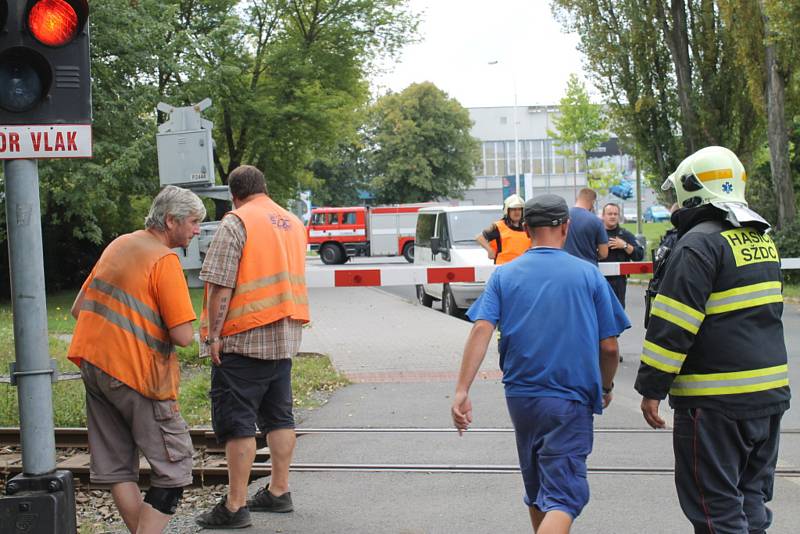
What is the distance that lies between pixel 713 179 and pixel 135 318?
2.56 meters

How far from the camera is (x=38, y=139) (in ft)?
14.5

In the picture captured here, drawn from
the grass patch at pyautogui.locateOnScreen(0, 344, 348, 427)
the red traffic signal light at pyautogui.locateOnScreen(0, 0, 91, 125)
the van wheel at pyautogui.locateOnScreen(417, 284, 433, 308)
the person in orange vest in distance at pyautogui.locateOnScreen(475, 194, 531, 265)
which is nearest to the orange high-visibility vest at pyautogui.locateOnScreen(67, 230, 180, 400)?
the red traffic signal light at pyautogui.locateOnScreen(0, 0, 91, 125)

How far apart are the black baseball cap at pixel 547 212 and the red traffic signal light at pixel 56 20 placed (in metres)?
2.17

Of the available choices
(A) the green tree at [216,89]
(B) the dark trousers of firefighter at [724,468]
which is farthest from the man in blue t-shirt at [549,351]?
(A) the green tree at [216,89]

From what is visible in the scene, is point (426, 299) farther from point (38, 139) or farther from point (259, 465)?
point (38, 139)

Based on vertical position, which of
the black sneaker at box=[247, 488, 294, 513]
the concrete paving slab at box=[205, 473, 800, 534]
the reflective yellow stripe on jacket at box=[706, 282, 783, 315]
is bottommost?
the concrete paving slab at box=[205, 473, 800, 534]

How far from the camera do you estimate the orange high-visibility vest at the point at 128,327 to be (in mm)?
4422

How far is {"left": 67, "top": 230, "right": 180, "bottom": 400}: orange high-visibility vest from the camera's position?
442 cm

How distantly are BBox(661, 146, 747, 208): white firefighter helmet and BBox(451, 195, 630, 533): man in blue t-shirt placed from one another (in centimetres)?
52

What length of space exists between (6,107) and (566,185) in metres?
86.9

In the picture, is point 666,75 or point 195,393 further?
point 666,75

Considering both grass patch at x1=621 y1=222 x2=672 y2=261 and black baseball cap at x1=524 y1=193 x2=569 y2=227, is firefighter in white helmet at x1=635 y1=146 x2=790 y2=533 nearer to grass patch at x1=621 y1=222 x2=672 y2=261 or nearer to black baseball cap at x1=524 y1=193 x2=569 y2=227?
black baseball cap at x1=524 y1=193 x2=569 y2=227

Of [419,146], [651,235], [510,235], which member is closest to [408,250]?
[651,235]

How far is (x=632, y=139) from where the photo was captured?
29.4 m
